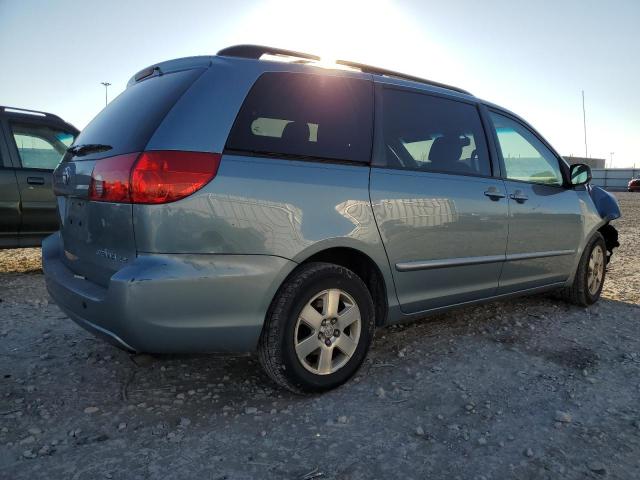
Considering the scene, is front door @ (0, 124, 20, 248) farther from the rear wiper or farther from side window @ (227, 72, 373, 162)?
Answer: side window @ (227, 72, 373, 162)

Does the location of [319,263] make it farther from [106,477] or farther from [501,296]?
[501,296]

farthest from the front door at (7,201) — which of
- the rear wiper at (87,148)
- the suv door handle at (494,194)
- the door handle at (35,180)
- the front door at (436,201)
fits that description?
the suv door handle at (494,194)

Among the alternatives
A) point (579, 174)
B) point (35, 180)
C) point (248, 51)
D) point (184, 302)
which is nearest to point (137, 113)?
point (248, 51)

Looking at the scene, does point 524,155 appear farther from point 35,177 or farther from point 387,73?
point 35,177

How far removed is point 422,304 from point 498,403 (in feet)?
2.45

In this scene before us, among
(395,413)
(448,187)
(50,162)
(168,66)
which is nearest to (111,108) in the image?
(168,66)

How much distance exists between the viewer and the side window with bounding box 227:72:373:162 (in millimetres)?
2400

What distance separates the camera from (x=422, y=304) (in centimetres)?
312

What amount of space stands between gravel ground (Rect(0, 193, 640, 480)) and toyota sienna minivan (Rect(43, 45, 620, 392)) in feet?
1.05

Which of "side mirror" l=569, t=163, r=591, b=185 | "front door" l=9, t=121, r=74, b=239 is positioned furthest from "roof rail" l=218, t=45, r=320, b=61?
"front door" l=9, t=121, r=74, b=239

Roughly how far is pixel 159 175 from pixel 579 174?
3.66m

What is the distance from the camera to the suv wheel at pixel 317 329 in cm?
245

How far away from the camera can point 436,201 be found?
3.05m

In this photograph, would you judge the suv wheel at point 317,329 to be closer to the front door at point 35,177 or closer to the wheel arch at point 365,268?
the wheel arch at point 365,268
